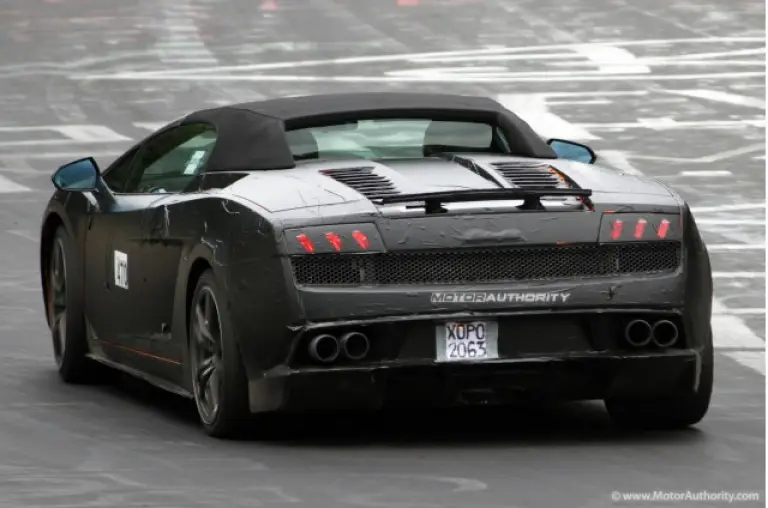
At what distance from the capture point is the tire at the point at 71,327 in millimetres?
11523

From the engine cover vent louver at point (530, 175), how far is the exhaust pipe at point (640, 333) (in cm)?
62

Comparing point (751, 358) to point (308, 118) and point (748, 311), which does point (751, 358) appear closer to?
point (748, 311)

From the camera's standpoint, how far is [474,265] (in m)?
9.17

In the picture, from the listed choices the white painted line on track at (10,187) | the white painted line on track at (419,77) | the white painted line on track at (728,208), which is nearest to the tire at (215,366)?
the white painted line on track at (728,208)

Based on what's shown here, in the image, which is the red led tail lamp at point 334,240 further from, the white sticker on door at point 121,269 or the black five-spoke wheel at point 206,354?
the white sticker on door at point 121,269

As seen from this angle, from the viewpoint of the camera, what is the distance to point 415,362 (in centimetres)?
908

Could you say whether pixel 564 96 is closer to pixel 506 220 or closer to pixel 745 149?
pixel 745 149

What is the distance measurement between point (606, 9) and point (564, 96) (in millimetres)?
8405

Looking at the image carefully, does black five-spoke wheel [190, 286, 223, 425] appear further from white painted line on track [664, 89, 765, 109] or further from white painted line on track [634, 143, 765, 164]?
white painted line on track [664, 89, 765, 109]

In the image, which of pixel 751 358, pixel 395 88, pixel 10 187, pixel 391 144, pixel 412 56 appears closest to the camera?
pixel 391 144

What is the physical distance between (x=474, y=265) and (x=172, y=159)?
80.8 inches

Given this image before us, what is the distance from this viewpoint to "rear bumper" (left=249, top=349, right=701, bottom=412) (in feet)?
29.9

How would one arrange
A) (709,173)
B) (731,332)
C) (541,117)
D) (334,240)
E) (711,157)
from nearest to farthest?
(334,240), (731,332), (709,173), (711,157), (541,117)

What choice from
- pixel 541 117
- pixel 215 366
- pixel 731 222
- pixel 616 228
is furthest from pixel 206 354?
pixel 541 117
